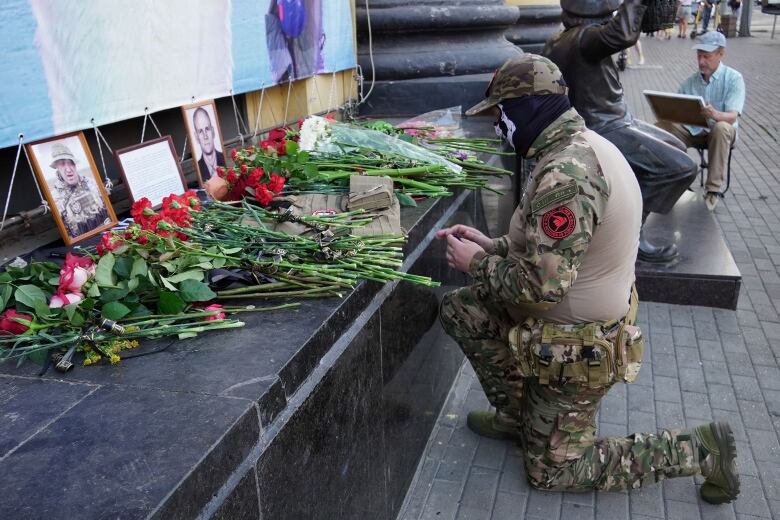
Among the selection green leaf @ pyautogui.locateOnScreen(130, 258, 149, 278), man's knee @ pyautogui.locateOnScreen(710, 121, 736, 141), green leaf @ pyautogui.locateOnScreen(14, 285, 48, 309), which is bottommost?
man's knee @ pyautogui.locateOnScreen(710, 121, 736, 141)

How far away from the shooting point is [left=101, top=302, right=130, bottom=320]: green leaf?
76.2 inches

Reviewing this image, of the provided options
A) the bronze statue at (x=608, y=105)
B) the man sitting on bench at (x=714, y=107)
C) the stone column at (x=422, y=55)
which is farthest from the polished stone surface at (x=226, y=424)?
the man sitting on bench at (x=714, y=107)

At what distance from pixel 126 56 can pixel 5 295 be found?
1.36 m

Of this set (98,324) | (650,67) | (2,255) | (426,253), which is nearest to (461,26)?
(426,253)

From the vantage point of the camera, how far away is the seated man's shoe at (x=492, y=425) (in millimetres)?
3273

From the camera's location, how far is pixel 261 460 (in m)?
1.64

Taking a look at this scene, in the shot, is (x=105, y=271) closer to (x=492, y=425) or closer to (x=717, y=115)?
(x=492, y=425)

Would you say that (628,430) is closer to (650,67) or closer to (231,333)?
(231,333)

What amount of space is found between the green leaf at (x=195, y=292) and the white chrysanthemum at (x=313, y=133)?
1727mm

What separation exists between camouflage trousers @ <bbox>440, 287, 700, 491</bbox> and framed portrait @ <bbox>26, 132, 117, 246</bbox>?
1743mm

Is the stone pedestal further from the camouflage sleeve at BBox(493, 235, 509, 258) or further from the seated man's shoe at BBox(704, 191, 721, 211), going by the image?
the camouflage sleeve at BBox(493, 235, 509, 258)

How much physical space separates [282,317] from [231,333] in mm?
170

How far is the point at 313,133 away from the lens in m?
3.79

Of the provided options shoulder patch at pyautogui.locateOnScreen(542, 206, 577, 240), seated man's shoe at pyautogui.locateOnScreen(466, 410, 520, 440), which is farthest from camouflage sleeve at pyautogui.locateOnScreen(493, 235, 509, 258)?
seated man's shoe at pyautogui.locateOnScreen(466, 410, 520, 440)
